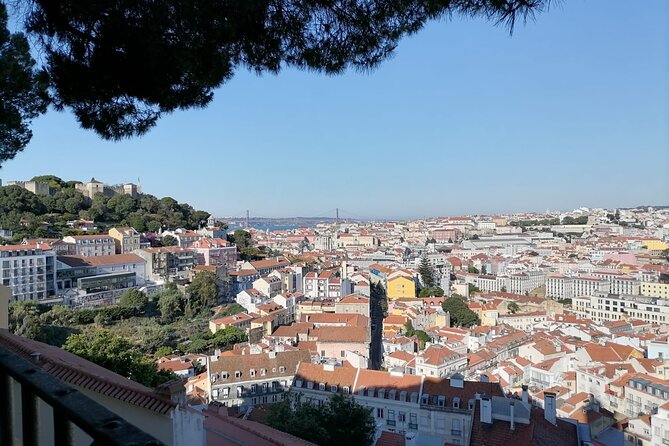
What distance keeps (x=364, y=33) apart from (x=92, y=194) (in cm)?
4105

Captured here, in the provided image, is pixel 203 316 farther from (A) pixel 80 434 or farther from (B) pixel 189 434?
(A) pixel 80 434

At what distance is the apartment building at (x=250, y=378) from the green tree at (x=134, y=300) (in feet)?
30.9

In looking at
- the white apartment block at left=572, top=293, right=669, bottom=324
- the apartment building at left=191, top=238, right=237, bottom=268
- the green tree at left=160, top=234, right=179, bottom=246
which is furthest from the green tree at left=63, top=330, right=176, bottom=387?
the white apartment block at left=572, top=293, right=669, bottom=324

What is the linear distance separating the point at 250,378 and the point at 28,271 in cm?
1381

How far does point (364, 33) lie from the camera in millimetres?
3260

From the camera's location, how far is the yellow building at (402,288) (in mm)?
32281

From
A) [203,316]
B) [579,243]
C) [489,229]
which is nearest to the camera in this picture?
[203,316]

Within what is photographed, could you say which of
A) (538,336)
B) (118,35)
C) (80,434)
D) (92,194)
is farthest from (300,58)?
(92,194)

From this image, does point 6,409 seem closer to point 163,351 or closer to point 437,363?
point 437,363

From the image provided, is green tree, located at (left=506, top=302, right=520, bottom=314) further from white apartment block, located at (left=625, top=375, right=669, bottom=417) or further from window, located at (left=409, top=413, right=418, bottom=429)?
window, located at (left=409, top=413, right=418, bottom=429)

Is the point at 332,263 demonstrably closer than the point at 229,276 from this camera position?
No

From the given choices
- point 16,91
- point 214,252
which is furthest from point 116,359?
point 214,252

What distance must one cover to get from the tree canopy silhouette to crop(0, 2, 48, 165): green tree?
0.11 metres

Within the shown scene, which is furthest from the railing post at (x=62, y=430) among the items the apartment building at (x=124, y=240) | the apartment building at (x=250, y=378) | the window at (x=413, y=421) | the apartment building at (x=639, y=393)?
the apartment building at (x=124, y=240)
